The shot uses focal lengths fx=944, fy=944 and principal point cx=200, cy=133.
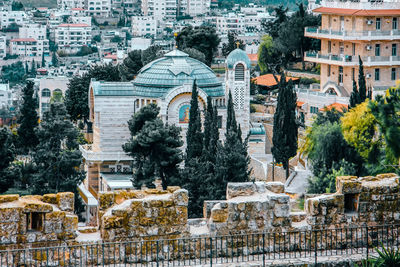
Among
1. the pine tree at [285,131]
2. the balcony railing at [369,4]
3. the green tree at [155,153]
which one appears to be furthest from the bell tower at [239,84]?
the balcony railing at [369,4]

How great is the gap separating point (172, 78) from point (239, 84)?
412cm

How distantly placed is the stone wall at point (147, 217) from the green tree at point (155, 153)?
29.8 meters

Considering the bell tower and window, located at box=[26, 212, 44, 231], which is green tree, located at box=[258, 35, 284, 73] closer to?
the bell tower

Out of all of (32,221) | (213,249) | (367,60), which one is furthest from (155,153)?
(32,221)

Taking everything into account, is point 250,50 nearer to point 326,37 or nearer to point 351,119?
point 326,37

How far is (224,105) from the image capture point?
5662cm

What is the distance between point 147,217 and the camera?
47.8 feet

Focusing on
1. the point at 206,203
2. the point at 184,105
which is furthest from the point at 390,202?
the point at 184,105

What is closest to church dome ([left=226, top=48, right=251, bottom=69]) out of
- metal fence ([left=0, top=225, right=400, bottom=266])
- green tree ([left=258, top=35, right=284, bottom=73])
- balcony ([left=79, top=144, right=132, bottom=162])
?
balcony ([left=79, top=144, right=132, bottom=162])

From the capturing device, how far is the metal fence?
1420 centimetres

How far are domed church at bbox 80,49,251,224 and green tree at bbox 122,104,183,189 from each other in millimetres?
5874

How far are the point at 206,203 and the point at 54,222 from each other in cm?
262

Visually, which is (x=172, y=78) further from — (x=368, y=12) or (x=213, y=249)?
(x=213, y=249)

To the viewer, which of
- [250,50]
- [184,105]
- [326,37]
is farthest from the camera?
[250,50]
